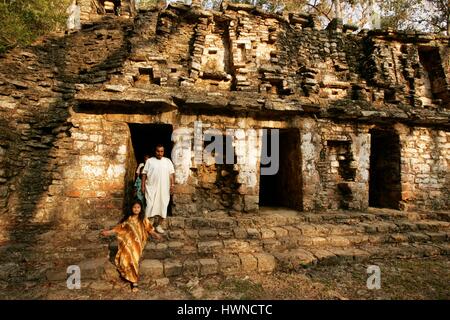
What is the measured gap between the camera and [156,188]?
491 centimetres

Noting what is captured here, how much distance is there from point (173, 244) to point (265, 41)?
6111mm

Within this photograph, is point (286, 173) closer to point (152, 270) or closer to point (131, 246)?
point (152, 270)

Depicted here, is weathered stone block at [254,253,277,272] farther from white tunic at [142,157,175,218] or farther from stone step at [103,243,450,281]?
white tunic at [142,157,175,218]

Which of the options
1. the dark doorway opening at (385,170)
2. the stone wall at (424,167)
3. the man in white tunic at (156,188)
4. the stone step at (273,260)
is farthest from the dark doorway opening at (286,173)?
the man in white tunic at (156,188)

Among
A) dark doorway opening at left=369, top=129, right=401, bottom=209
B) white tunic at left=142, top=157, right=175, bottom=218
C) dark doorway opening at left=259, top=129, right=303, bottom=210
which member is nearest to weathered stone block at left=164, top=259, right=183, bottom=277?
white tunic at left=142, top=157, right=175, bottom=218

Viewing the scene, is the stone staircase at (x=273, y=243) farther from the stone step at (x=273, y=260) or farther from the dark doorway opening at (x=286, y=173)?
the dark doorway opening at (x=286, y=173)

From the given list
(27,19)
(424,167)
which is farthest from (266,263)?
(27,19)

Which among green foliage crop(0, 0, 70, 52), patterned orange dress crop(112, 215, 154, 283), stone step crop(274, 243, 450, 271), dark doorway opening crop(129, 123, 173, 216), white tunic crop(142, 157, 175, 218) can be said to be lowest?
stone step crop(274, 243, 450, 271)

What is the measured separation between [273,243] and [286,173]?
2.80m

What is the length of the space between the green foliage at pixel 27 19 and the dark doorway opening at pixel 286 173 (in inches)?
294

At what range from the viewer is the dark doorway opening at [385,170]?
279 inches

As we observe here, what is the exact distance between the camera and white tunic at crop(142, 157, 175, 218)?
488 centimetres
